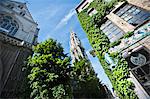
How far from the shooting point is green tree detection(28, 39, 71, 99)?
1205 centimetres

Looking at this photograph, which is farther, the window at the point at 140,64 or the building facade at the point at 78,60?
the building facade at the point at 78,60

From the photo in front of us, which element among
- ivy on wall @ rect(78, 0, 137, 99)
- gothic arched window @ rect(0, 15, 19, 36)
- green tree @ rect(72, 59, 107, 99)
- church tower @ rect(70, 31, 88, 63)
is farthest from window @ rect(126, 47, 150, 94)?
A: church tower @ rect(70, 31, 88, 63)

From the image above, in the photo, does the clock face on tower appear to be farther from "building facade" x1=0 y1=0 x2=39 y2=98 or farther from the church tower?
the church tower

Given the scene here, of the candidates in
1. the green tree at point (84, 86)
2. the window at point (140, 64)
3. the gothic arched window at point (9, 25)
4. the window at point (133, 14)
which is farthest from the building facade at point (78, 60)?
the gothic arched window at point (9, 25)

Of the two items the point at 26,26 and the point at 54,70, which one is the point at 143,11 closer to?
the point at 54,70

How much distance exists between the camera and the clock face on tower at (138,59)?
11208 mm

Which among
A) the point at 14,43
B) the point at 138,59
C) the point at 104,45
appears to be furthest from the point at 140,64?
the point at 14,43

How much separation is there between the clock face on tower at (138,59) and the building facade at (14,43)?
31.6ft

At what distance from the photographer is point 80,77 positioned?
17.9 meters

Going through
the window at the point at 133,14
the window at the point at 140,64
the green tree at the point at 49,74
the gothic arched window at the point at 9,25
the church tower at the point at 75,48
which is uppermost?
the church tower at the point at 75,48

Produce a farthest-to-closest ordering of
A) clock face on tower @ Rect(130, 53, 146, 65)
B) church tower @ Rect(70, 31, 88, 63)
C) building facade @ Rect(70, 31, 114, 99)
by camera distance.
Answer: church tower @ Rect(70, 31, 88, 63) → building facade @ Rect(70, 31, 114, 99) → clock face on tower @ Rect(130, 53, 146, 65)

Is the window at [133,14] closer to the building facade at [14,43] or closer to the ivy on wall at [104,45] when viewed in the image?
the ivy on wall at [104,45]

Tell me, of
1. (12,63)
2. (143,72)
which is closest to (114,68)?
(143,72)

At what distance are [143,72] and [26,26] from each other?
19685 millimetres
